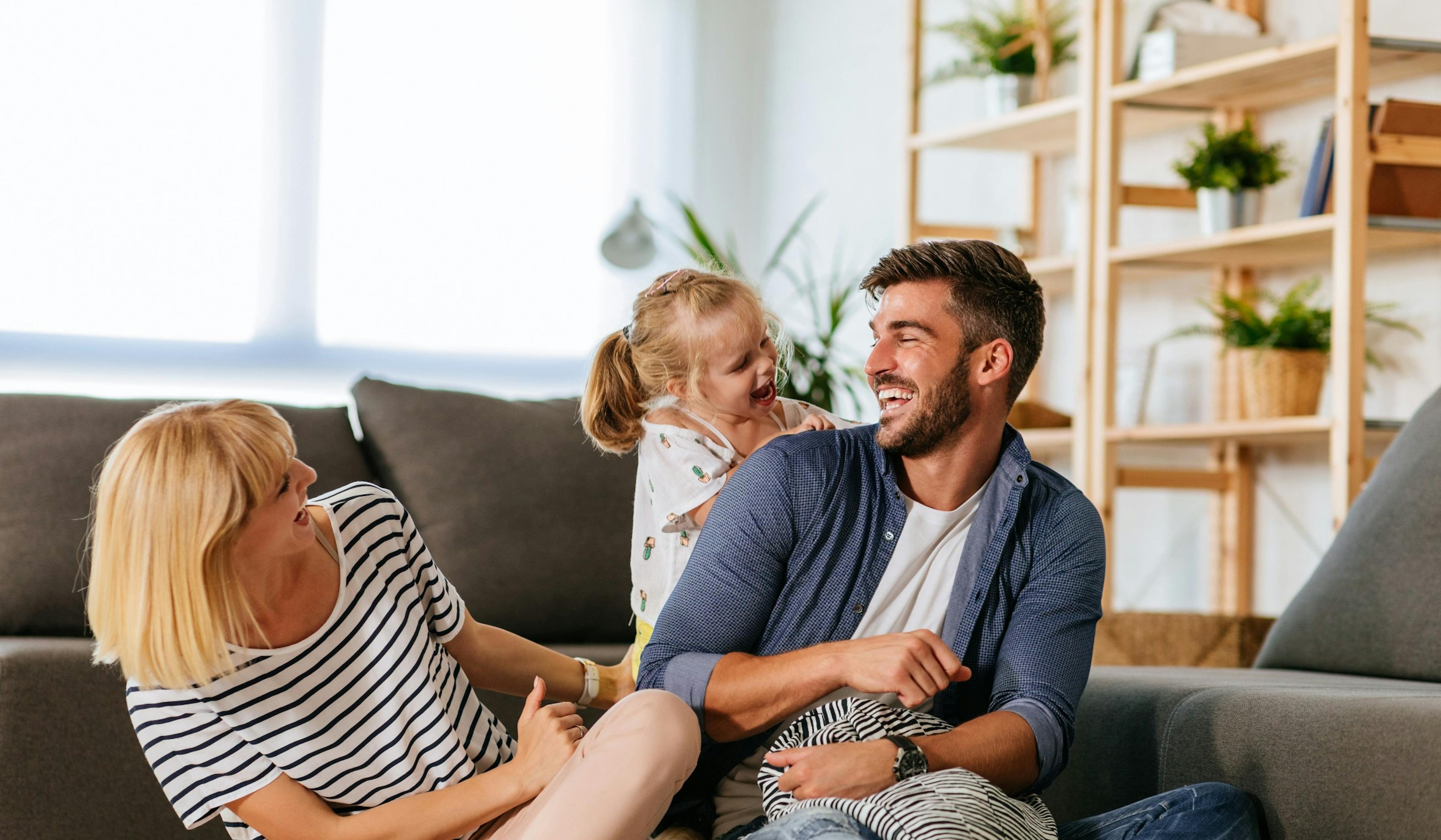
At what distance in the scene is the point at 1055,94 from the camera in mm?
3953

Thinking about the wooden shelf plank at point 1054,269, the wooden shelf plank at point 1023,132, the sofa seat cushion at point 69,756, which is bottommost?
Result: the sofa seat cushion at point 69,756

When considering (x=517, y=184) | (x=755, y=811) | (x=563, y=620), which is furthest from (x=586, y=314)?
(x=755, y=811)

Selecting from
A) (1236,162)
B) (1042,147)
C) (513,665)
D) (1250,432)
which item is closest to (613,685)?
(513,665)

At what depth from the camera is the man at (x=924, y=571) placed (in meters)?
1.43

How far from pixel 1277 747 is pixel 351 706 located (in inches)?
37.5

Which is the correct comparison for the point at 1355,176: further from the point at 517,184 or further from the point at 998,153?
the point at 517,184

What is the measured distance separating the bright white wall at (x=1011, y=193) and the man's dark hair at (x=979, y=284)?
5.59ft

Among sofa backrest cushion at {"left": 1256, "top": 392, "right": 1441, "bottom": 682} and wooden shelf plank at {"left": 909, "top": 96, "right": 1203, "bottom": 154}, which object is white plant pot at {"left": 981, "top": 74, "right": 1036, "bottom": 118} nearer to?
wooden shelf plank at {"left": 909, "top": 96, "right": 1203, "bottom": 154}

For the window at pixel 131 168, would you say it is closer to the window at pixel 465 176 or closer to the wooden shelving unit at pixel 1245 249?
the window at pixel 465 176

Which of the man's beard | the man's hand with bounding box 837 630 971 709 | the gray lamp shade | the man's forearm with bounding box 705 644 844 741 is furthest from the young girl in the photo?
the gray lamp shade

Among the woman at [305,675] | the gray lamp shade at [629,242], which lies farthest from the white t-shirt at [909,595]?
the gray lamp shade at [629,242]

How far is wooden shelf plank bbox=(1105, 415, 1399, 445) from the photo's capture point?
2842 millimetres

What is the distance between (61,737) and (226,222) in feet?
9.24

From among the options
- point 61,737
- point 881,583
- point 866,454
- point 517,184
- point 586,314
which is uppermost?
point 517,184
